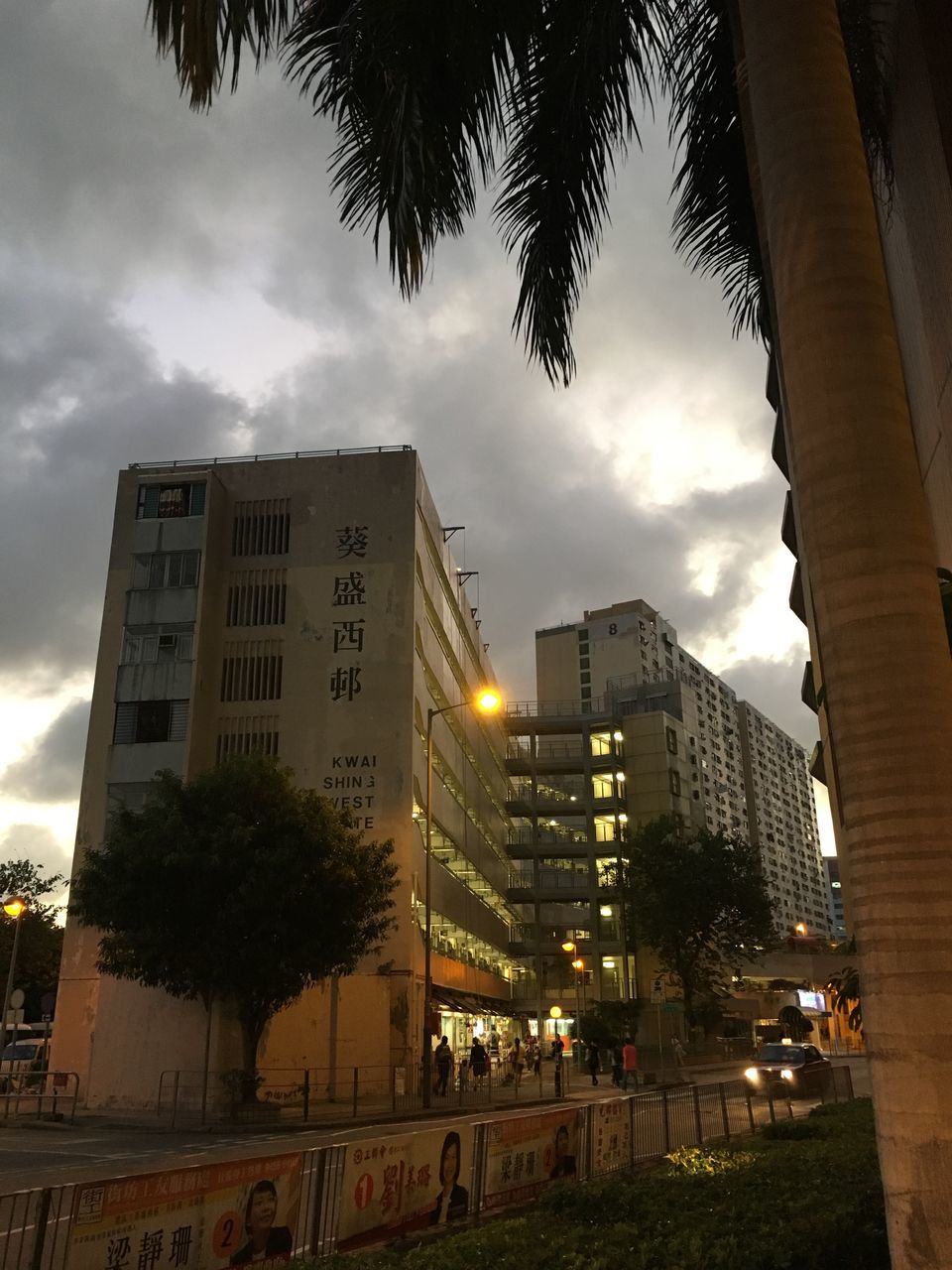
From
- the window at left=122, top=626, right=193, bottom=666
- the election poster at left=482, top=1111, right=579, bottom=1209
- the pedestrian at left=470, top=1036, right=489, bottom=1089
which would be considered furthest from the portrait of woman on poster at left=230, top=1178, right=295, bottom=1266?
the window at left=122, top=626, right=193, bottom=666

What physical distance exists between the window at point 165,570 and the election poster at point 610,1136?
34.3m

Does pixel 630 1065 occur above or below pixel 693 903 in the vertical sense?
below

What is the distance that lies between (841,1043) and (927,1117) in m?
88.9

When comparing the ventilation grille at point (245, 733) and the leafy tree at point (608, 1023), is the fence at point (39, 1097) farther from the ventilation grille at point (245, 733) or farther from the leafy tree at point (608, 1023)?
the leafy tree at point (608, 1023)

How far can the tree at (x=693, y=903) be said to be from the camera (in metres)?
59.5

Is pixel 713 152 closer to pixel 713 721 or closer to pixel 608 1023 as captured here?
pixel 608 1023

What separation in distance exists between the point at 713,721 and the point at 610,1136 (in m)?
139

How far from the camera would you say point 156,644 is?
4272 centimetres

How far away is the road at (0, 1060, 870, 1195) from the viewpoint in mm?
15219

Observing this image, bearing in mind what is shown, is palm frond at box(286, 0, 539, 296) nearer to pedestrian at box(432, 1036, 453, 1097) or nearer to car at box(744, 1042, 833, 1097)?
car at box(744, 1042, 833, 1097)

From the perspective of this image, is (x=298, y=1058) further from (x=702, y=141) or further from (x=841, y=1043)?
(x=841, y=1043)

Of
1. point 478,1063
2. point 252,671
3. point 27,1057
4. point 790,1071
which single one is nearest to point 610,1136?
point 790,1071

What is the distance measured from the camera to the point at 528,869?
258 ft

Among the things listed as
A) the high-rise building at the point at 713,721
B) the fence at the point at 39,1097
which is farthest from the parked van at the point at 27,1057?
the high-rise building at the point at 713,721
